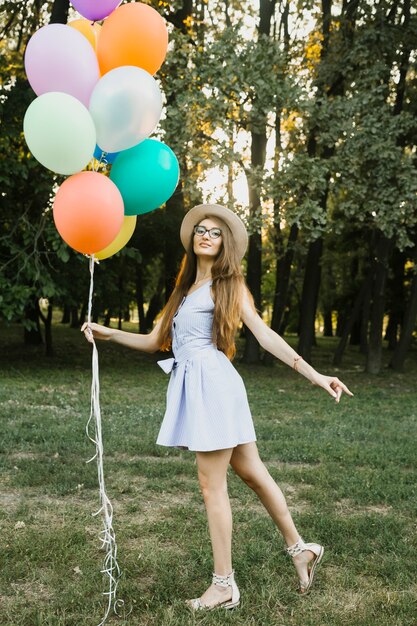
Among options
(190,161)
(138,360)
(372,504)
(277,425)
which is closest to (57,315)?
(138,360)

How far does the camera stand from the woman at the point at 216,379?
3.43 m

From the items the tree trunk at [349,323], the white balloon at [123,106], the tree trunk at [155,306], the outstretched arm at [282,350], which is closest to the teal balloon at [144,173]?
the white balloon at [123,106]

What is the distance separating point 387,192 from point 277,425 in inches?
238

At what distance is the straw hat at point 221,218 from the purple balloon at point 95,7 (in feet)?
4.34

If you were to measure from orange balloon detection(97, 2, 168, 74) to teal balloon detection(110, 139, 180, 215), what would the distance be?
466 millimetres

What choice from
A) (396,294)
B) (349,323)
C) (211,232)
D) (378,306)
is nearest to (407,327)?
(378,306)

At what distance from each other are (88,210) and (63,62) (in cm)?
82

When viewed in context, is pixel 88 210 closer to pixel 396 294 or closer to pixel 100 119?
pixel 100 119

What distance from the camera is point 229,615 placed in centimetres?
333

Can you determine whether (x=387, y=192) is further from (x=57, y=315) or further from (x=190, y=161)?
(x=57, y=315)

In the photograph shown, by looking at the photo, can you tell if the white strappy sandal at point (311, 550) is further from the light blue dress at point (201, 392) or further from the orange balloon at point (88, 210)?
the orange balloon at point (88, 210)

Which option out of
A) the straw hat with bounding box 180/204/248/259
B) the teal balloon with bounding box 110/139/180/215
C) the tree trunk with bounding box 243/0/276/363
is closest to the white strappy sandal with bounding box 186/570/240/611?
the straw hat with bounding box 180/204/248/259

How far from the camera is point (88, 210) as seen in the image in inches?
135

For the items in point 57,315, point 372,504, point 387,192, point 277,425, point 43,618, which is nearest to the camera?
point 43,618
